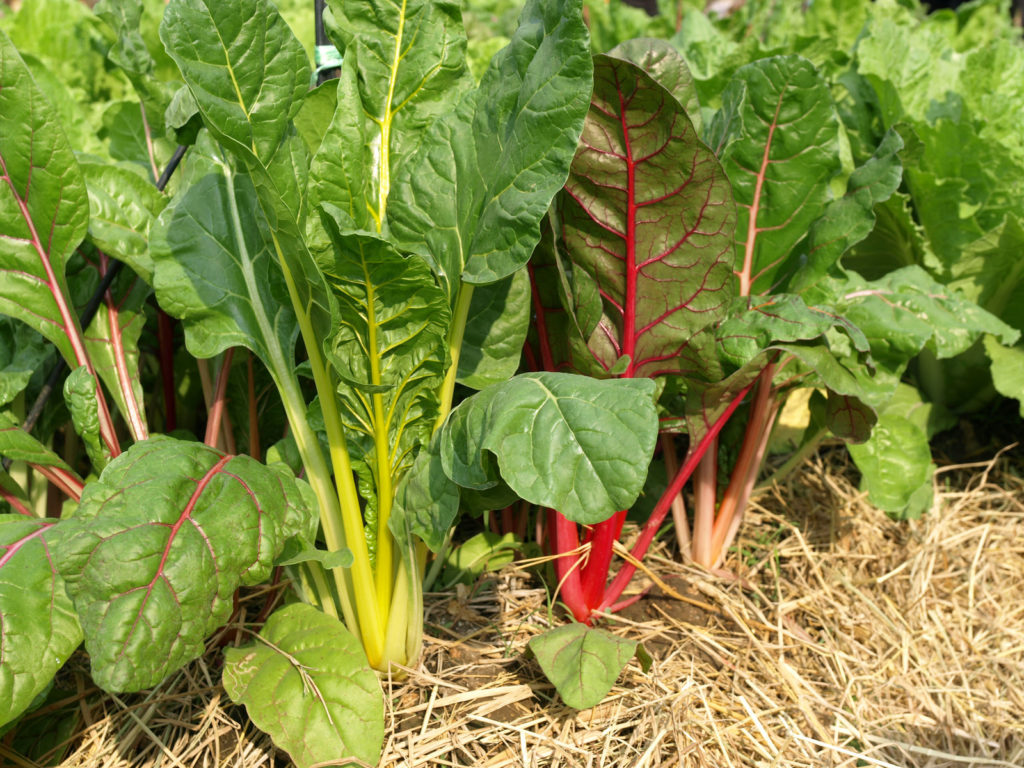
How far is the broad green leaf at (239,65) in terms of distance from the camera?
98 centimetres

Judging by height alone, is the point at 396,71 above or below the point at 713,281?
above

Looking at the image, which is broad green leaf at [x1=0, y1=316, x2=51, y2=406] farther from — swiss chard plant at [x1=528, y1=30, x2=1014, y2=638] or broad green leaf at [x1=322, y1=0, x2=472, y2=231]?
swiss chard plant at [x1=528, y1=30, x2=1014, y2=638]

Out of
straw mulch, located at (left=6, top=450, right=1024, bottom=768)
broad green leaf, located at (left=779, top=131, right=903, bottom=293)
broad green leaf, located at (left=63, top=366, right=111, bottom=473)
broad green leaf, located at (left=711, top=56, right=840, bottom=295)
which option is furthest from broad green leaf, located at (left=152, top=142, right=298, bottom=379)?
broad green leaf, located at (left=779, top=131, right=903, bottom=293)

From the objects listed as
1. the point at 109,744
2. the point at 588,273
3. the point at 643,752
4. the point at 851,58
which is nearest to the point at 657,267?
the point at 588,273

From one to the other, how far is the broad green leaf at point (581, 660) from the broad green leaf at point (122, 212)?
2.86 ft

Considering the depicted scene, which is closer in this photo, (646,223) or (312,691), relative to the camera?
(312,691)

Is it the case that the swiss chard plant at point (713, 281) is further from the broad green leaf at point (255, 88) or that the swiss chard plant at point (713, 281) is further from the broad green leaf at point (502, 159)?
the broad green leaf at point (255, 88)

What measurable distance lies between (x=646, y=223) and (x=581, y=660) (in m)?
0.67

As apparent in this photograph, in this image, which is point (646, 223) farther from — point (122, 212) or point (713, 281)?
point (122, 212)

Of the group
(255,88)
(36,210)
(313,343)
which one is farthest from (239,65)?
(36,210)

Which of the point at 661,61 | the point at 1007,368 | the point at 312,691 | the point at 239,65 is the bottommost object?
the point at 1007,368

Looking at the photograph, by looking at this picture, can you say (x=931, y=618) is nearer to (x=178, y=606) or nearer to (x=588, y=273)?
(x=588, y=273)

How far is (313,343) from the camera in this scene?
3.89 ft

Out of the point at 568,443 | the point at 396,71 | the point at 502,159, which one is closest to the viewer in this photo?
the point at 568,443
